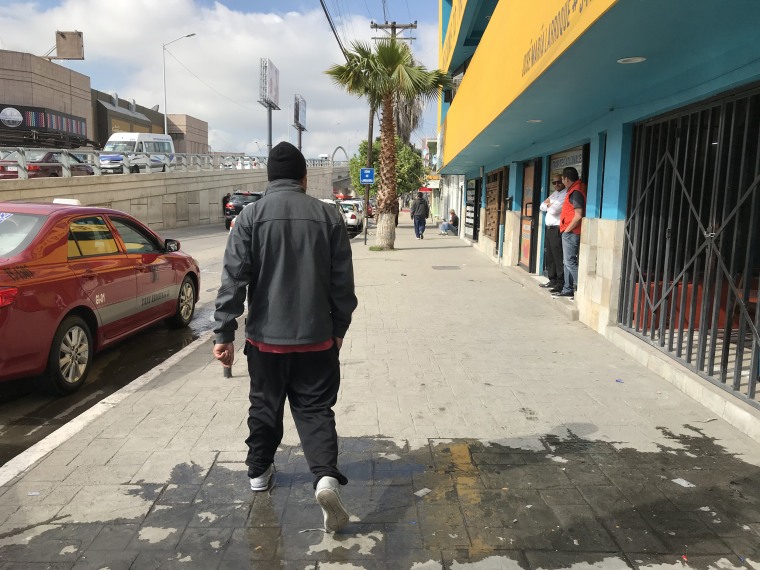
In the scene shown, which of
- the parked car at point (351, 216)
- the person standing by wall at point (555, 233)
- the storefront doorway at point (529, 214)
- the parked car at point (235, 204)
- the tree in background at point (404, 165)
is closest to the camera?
the person standing by wall at point (555, 233)

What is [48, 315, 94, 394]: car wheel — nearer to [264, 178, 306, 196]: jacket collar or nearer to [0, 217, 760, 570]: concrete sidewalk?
[0, 217, 760, 570]: concrete sidewalk

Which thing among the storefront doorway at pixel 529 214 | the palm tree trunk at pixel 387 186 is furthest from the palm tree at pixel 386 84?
the storefront doorway at pixel 529 214

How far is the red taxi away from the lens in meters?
4.60

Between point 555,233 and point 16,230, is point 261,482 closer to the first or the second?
point 16,230

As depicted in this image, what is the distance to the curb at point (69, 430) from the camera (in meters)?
3.67

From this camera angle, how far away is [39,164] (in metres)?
20.2

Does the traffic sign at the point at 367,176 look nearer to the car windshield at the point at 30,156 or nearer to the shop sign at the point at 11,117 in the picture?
the car windshield at the point at 30,156

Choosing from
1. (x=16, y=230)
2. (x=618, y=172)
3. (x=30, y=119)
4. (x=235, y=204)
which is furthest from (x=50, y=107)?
(x=618, y=172)

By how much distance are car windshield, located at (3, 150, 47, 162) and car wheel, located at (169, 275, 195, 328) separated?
14.3 meters

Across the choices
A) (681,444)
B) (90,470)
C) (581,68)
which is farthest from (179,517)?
(581,68)

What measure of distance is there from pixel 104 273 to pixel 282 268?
3.54 metres

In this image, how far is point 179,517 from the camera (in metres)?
3.11

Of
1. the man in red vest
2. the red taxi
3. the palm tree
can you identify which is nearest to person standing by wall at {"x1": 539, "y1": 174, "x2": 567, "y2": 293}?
the man in red vest

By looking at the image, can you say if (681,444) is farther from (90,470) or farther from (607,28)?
(90,470)
